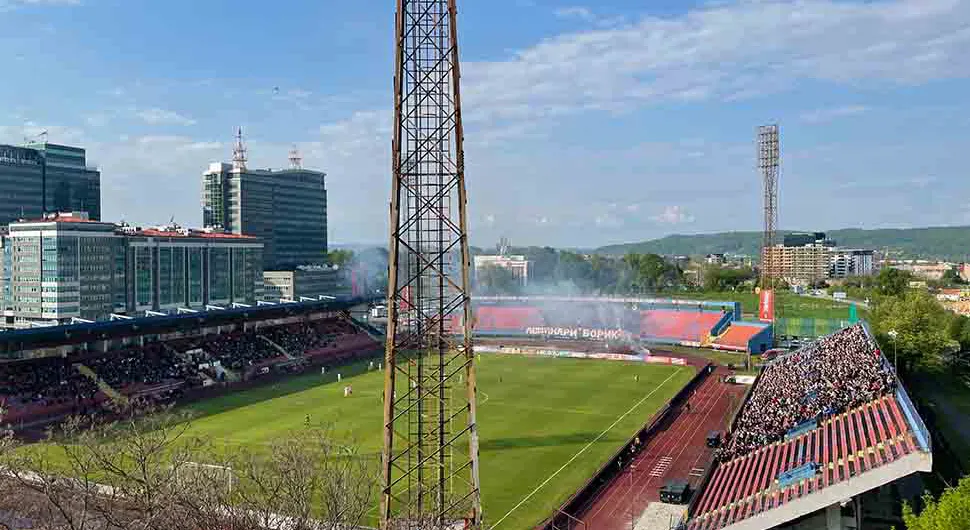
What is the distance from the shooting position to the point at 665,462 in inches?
1421

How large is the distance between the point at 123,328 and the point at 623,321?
169 feet

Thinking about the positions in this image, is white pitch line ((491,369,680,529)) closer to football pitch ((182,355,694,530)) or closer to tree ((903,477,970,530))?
football pitch ((182,355,694,530))

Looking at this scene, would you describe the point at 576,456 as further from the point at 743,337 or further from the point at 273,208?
the point at 273,208

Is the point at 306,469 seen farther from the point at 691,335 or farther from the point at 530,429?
the point at 691,335

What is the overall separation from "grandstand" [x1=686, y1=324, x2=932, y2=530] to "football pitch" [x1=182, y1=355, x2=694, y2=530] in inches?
242

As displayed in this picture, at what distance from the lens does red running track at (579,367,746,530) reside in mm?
29484

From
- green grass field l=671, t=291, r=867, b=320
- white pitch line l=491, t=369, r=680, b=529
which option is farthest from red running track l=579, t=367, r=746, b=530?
green grass field l=671, t=291, r=867, b=320

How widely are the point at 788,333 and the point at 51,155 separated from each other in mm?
108465

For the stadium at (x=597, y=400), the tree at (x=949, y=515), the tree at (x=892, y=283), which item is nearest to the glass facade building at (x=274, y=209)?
the stadium at (x=597, y=400)

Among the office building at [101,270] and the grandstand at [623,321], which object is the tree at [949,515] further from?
the office building at [101,270]

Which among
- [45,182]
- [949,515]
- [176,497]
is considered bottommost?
[949,515]

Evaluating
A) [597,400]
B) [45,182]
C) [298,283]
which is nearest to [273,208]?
[298,283]

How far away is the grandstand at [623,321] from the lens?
77.7 metres

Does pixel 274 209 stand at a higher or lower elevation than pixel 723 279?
higher
